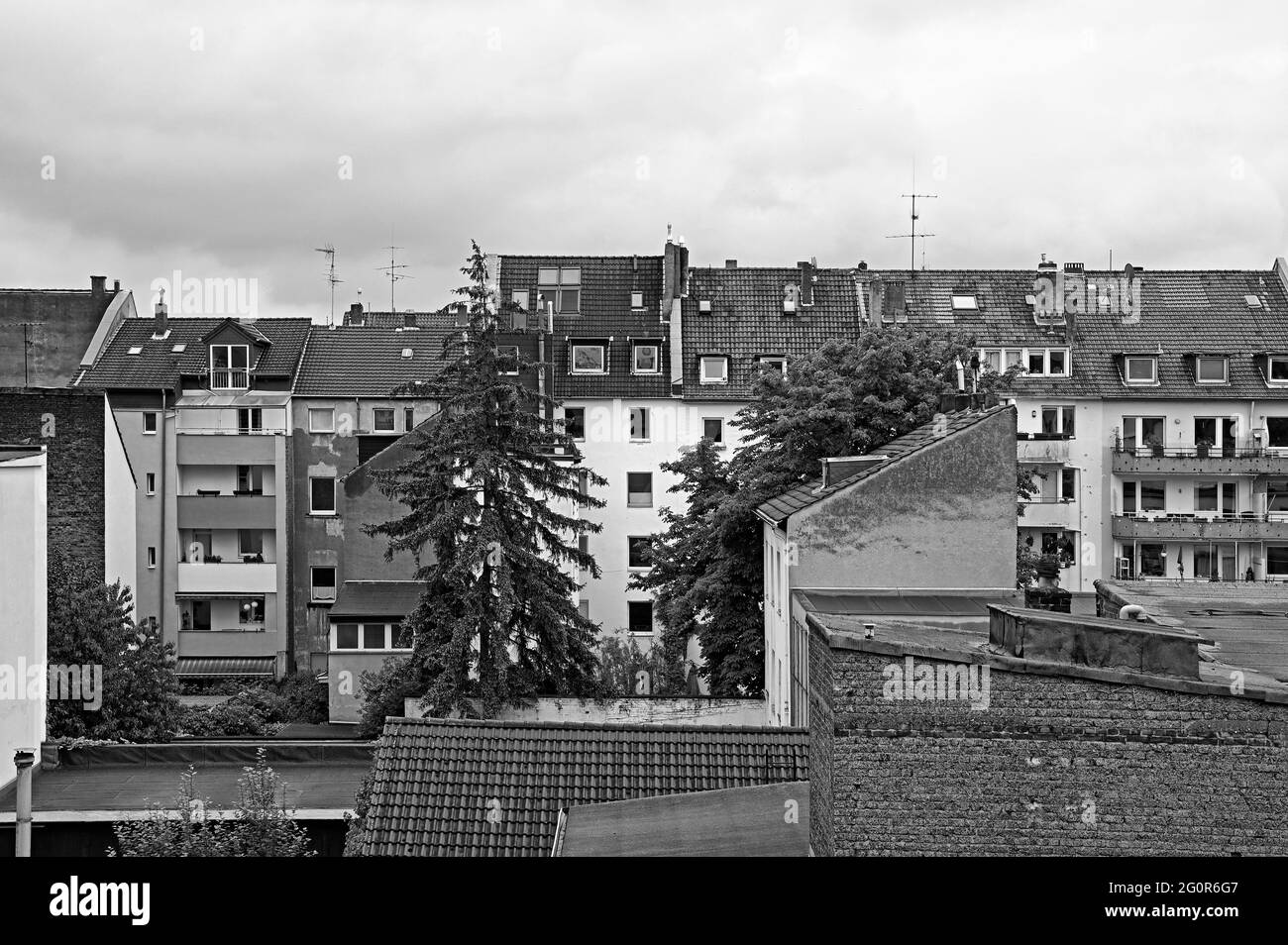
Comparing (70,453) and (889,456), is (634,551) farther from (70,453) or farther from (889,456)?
(889,456)

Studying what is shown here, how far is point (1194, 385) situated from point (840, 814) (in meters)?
42.7

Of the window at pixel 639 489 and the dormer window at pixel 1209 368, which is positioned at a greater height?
the dormer window at pixel 1209 368

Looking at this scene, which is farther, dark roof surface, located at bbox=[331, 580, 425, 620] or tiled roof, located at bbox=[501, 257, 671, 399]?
tiled roof, located at bbox=[501, 257, 671, 399]

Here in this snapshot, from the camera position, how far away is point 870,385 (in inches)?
1178

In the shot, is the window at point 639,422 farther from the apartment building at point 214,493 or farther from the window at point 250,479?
the window at point 250,479

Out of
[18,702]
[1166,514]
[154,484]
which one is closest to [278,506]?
[154,484]

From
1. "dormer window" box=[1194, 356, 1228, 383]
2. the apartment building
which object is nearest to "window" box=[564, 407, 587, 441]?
the apartment building

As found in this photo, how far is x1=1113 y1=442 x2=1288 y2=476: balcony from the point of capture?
152ft

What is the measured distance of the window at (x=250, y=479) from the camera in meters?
49.2

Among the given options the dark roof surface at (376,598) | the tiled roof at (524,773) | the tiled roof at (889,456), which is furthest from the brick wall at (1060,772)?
the dark roof surface at (376,598)

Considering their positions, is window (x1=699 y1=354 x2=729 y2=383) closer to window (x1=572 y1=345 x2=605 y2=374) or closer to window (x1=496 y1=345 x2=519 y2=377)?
window (x1=572 y1=345 x2=605 y2=374)

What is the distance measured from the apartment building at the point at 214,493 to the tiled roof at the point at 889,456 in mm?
26782

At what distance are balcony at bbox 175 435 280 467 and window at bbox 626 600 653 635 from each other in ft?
44.7
